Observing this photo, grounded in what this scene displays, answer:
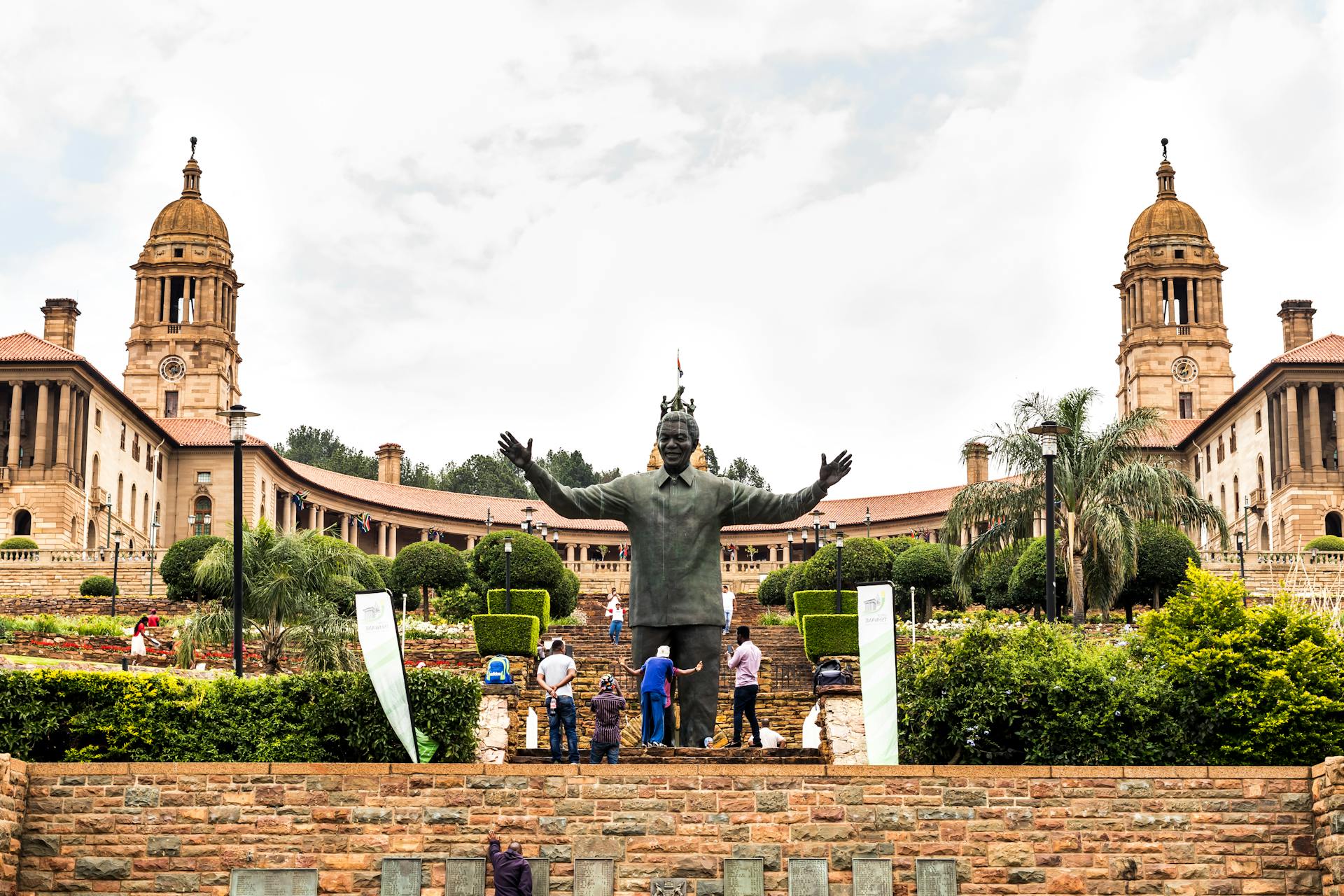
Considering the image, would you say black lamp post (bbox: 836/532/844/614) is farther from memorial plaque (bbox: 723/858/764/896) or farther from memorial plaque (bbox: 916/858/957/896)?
memorial plaque (bbox: 723/858/764/896)

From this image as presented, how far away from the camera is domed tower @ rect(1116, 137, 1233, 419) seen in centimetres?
8800

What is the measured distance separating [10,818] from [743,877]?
5.77 metres

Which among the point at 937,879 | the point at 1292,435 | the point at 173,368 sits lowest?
the point at 937,879

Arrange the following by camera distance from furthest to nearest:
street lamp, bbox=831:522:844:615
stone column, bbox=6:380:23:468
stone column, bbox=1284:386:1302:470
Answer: stone column, bbox=6:380:23:468 < stone column, bbox=1284:386:1302:470 < street lamp, bbox=831:522:844:615

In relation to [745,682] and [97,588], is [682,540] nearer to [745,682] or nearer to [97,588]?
[745,682]

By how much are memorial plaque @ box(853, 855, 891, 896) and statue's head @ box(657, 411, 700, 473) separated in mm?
3895

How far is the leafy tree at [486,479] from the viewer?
109 meters

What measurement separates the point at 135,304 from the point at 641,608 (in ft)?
255

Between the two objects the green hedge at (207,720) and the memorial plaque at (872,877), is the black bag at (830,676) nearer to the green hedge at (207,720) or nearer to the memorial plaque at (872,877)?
the green hedge at (207,720)

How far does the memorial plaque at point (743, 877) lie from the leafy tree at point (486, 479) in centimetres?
9387

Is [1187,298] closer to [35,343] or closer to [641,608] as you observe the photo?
[35,343]

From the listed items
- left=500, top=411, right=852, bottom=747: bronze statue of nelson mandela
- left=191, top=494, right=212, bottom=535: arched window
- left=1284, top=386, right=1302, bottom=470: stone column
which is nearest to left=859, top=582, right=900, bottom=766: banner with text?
left=500, top=411, right=852, bottom=747: bronze statue of nelson mandela

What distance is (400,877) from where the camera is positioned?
14.7 m

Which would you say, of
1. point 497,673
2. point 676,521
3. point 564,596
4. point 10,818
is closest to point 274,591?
point 497,673
